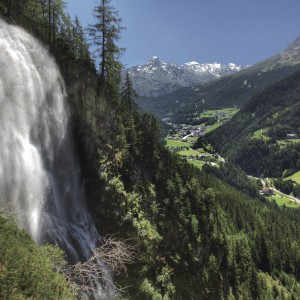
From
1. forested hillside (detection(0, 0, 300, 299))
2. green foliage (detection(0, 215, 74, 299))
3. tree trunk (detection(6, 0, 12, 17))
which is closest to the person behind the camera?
green foliage (detection(0, 215, 74, 299))

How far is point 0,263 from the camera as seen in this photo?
14594 millimetres

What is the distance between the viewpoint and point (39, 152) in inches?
1318

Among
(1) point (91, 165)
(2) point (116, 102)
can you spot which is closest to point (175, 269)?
(1) point (91, 165)

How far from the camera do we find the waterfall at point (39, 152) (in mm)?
29438

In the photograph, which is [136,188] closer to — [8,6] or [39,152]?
[39,152]

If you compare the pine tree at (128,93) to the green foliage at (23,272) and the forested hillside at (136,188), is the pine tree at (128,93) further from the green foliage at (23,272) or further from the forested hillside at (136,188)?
the green foliage at (23,272)

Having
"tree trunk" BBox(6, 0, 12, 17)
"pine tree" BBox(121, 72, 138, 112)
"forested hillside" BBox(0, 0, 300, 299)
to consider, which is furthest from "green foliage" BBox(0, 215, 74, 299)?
"pine tree" BBox(121, 72, 138, 112)

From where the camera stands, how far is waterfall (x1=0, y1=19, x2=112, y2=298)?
29438 millimetres

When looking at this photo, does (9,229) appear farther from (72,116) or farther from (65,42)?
(65,42)

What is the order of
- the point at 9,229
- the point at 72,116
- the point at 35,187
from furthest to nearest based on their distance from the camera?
the point at 72,116 → the point at 35,187 → the point at 9,229

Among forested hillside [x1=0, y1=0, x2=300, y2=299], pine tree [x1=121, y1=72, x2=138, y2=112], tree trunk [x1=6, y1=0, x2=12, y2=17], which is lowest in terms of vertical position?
forested hillside [x1=0, y1=0, x2=300, y2=299]

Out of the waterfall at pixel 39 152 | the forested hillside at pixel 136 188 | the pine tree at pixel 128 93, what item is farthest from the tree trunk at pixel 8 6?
the pine tree at pixel 128 93

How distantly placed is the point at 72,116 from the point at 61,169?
7.88m

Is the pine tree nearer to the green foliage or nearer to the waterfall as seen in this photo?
the waterfall
